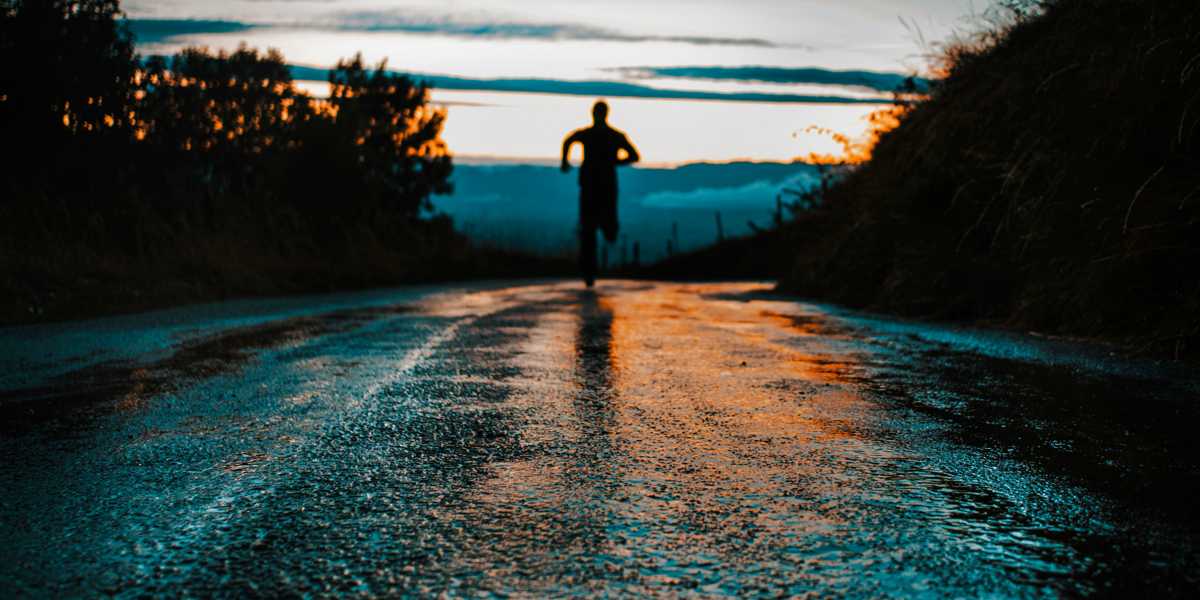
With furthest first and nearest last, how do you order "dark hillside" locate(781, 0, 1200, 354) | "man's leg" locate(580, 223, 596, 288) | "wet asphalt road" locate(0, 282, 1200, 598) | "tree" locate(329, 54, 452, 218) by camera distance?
"tree" locate(329, 54, 452, 218) → "man's leg" locate(580, 223, 596, 288) → "dark hillside" locate(781, 0, 1200, 354) → "wet asphalt road" locate(0, 282, 1200, 598)

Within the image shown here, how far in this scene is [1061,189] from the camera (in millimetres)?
A: 8672

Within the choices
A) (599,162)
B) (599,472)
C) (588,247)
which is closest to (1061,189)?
(599,472)

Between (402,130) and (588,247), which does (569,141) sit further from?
(402,130)

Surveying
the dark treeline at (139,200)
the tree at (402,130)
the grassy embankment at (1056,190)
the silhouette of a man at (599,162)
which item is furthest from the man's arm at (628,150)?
the tree at (402,130)

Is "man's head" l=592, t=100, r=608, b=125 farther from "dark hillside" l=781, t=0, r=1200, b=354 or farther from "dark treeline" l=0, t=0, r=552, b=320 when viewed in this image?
"dark treeline" l=0, t=0, r=552, b=320

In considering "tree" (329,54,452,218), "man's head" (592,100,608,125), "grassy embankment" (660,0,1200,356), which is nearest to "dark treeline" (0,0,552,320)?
"man's head" (592,100,608,125)

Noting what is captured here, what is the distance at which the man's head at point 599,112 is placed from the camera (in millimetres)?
14820

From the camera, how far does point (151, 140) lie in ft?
59.4

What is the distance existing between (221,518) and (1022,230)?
8003 millimetres

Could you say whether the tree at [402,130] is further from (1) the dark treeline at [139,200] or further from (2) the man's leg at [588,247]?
(2) the man's leg at [588,247]

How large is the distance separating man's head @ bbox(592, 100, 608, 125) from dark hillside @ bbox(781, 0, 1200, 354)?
375cm

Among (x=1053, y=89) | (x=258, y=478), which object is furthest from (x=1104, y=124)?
(x=258, y=478)

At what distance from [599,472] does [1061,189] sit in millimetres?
6227

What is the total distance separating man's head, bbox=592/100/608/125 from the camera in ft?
48.6
